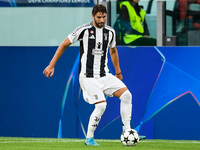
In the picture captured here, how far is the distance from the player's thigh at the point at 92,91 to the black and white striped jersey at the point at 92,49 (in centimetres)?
9

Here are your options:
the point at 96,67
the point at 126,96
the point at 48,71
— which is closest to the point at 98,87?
the point at 96,67

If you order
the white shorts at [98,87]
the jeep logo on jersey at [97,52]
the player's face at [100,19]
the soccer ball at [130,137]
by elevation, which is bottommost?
the soccer ball at [130,137]

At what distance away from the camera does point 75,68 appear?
330 inches

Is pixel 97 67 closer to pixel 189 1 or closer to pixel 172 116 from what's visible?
pixel 172 116

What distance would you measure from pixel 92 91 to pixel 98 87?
4.6 inches

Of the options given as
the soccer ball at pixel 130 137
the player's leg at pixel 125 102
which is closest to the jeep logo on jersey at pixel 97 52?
the player's leg at pixel 125 102

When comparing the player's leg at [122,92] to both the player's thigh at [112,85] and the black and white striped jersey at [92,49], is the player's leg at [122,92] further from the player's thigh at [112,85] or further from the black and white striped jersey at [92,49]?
the black and white striped jersey at [92,49]

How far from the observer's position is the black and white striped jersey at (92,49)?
22.0 ft

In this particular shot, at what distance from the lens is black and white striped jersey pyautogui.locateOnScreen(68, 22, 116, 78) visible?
670 cm

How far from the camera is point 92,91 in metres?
6.61

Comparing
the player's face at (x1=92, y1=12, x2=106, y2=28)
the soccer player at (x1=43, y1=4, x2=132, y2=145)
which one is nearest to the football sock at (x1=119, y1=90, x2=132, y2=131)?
the soccer player at (x1=43, y1=4, x2=132, y2=145)

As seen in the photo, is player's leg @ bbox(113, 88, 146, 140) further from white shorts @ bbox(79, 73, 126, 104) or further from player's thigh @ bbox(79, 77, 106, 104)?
player's thigh @ bbox(79, 77, 106, 104)

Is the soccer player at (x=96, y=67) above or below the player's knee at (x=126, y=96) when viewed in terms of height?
above

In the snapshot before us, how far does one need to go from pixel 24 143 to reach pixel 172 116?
7.92ft
